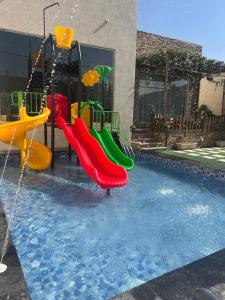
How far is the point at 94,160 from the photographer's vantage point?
5555mm

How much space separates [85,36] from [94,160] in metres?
5.24

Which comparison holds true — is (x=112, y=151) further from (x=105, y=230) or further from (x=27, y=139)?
(x=105, y=230)

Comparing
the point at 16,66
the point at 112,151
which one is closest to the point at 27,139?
the point at 112,151

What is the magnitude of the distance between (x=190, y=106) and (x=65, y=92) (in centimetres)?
769

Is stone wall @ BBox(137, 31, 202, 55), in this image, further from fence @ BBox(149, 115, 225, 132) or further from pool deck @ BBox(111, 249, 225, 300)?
pool deck @ BBox(111, 249, 225, 300)

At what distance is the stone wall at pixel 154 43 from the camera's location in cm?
1295

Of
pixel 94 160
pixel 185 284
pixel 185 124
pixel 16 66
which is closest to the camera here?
pixel 185 284

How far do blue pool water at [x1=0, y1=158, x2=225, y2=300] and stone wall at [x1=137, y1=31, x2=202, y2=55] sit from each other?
894cm

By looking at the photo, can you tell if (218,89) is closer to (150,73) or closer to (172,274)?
(150,73)

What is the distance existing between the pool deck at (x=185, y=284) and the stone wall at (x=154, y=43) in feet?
38.9

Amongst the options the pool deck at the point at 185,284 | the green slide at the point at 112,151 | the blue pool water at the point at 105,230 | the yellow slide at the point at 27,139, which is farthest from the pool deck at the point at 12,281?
the green slide at the point at 112,151

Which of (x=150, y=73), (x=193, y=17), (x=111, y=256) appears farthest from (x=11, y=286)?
(x=150, y=73)

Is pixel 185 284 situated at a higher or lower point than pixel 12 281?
lower

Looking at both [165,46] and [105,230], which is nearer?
[105,230]
